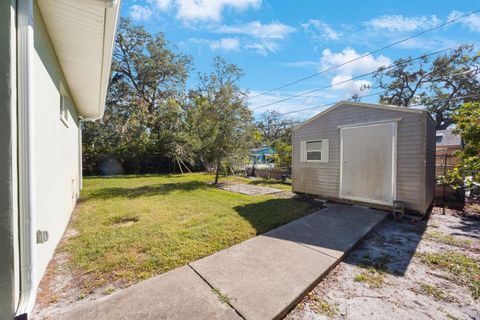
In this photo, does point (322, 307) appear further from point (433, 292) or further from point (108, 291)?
point (108, 291)

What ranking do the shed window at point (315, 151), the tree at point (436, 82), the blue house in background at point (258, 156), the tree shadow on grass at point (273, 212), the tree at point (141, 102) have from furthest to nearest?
the tree at point (436, 82) → the tree at point (141, 102) → the blue house in background at point (258, 156) → the shed window at point (315, 151) → the tree shadow on grass at point (273, 212)

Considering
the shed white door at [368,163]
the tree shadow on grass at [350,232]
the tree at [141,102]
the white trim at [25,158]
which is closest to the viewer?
the white trim at [25,158]

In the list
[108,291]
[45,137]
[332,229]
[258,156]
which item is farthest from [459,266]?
[258,156]

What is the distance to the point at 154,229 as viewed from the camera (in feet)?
12.8

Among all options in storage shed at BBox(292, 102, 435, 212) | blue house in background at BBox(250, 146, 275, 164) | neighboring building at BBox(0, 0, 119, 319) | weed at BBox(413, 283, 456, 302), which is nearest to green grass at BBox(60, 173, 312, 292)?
neighboring building at BBox(0, 0, 119, 319)

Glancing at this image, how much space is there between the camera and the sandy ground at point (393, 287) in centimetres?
196

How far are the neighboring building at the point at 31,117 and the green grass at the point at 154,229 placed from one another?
0.51 m

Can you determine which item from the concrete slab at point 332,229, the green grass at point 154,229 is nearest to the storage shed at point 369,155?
the concrete slab at point 332,229

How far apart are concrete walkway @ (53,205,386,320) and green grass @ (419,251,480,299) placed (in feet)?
2.99

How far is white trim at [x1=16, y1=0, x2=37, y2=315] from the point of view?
1625mm

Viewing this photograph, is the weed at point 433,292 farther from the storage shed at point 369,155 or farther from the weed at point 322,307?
the storage shed at point 369,155

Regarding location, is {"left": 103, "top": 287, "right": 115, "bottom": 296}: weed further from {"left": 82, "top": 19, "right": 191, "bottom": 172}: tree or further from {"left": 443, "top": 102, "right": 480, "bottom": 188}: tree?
{"left": 82, "top": 19, "right": 191, "bottom": 172}: tree

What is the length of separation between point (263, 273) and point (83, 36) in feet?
11.7

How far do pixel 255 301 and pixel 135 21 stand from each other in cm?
2100
